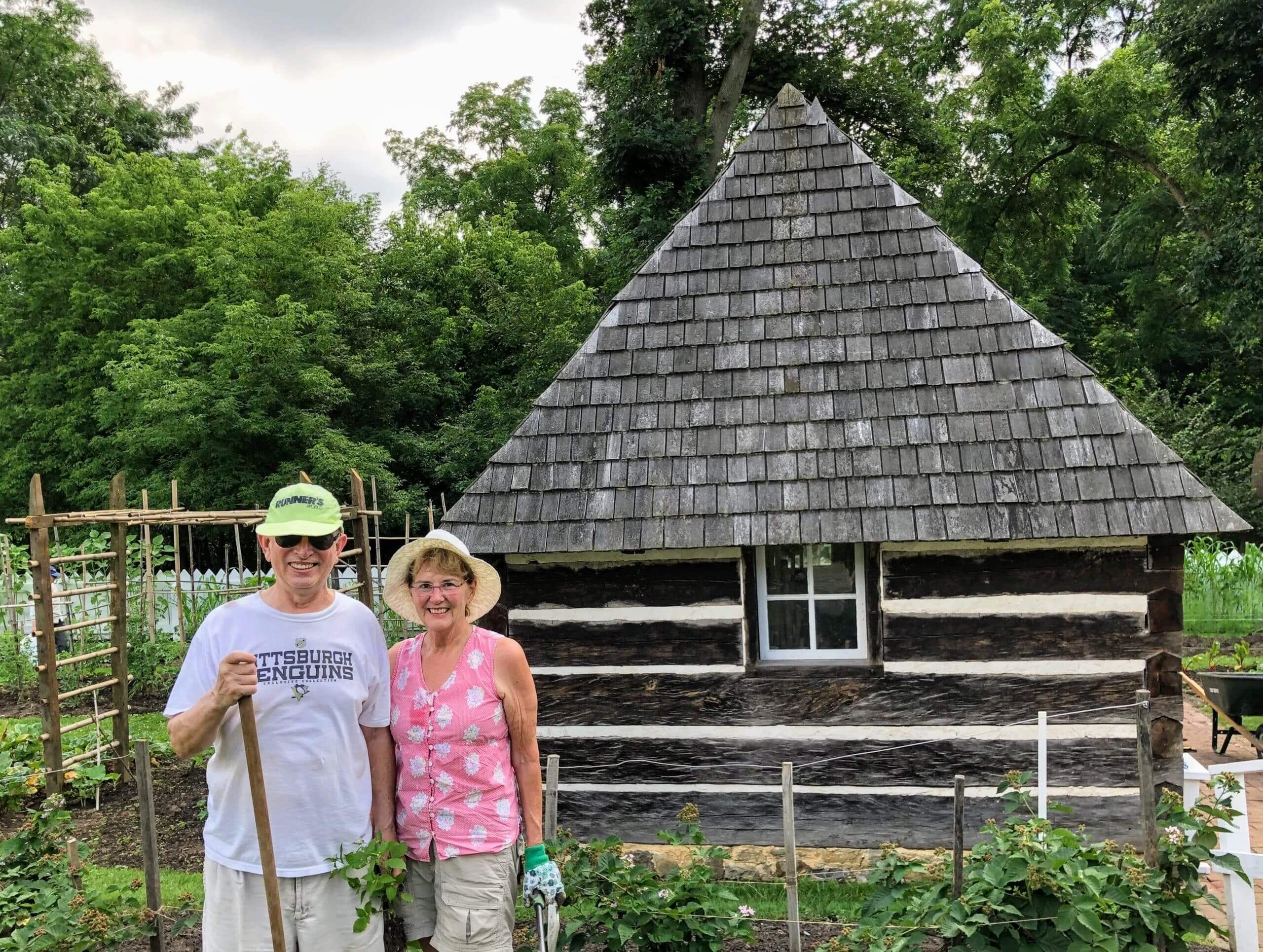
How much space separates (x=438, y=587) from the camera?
3.16 m

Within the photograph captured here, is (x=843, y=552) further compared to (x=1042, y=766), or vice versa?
(x=843, y=552)

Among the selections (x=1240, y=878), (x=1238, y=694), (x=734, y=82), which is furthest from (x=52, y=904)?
(x=734, y=82)

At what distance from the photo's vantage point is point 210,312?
57.2 feet

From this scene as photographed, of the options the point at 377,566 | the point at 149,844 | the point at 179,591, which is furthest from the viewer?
the point at 377,566

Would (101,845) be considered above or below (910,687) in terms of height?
below

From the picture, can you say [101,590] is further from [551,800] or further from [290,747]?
[290,747]

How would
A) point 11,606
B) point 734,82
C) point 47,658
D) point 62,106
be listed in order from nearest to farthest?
point 47,658, point 11,606, point 734,82, point 62,106

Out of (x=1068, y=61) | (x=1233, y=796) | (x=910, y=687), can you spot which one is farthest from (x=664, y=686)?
(x=1068, y=61)

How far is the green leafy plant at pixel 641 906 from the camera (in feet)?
12.3

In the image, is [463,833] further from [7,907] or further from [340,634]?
[7,907]

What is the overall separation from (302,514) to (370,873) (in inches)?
42.8

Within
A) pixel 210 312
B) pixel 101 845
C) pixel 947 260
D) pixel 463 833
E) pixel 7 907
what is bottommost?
pixel 101 845

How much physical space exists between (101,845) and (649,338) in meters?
5.27

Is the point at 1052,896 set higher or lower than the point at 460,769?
lower
